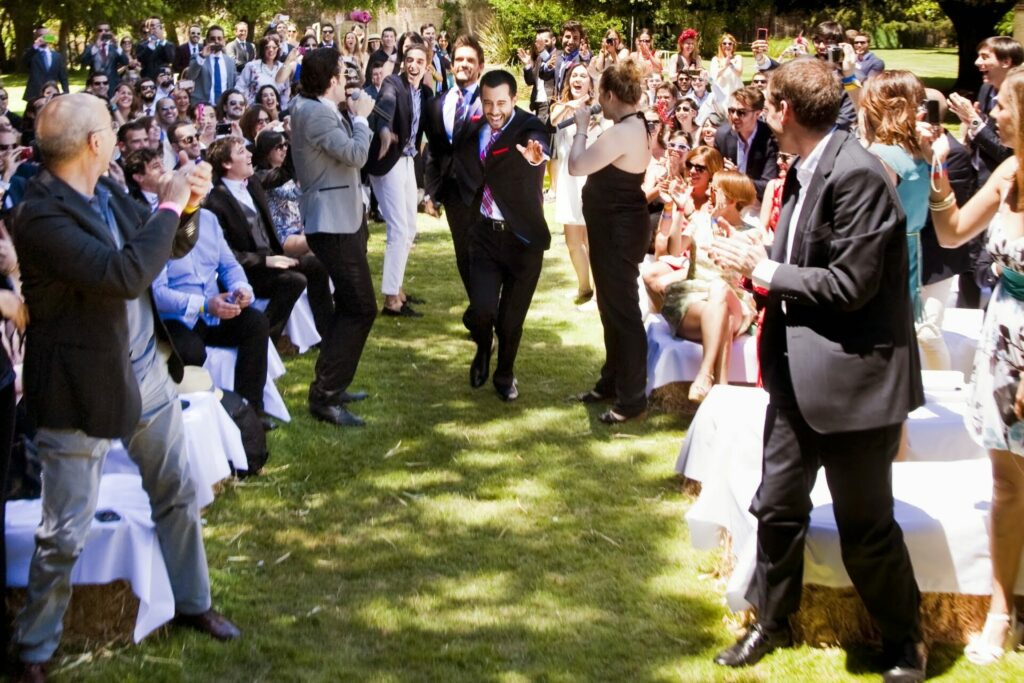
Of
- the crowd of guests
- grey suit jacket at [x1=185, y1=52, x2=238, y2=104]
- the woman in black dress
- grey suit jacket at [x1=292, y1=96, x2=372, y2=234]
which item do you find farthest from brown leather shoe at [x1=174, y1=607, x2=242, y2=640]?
grey suit jacket at [x1=185, y1=52, x2=238, y2=104]

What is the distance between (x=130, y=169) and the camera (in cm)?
697

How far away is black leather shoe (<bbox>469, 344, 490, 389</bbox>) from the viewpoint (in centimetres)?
786

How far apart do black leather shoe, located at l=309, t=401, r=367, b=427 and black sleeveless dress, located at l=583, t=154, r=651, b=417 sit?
1.55 metres

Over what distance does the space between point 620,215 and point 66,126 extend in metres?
3.63

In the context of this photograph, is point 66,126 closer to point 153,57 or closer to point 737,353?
point 737,353

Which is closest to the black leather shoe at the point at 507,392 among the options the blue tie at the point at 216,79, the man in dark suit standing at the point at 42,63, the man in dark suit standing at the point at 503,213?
the man in dark suit standing at the point at 503,213

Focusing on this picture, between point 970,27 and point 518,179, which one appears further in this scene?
point 970,27

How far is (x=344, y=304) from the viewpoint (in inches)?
274

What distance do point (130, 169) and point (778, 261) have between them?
436 centimetres

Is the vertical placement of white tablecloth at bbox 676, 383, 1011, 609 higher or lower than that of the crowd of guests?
lower

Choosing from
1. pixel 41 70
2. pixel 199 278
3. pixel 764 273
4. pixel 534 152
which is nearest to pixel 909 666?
pixel 764 273

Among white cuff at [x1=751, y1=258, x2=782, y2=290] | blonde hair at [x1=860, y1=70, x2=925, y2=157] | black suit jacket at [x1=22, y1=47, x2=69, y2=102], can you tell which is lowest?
black suit jacket at [x1=22, y1=47, x2=69, y2=102]

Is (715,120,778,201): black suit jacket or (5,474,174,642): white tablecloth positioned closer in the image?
(5,474,174,642): white tablecloth

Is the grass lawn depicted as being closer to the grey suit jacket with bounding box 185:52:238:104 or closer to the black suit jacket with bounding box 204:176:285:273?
the black suit jacket with bounding box 204:176:285:273
